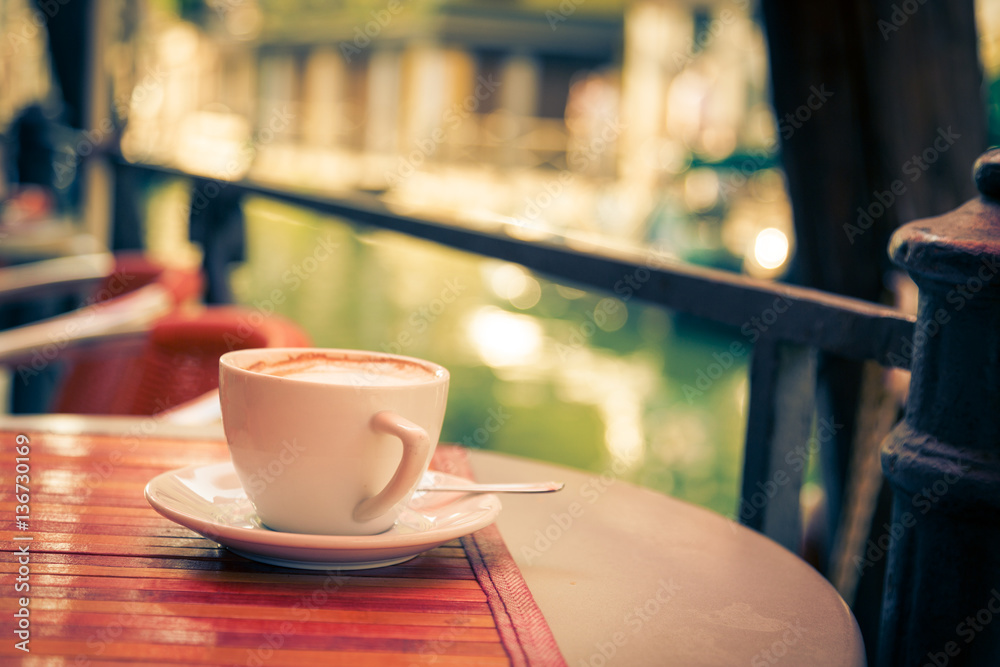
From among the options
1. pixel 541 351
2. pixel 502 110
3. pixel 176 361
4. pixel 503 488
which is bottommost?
pixel 541 351

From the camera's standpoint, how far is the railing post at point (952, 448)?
0.68 metres

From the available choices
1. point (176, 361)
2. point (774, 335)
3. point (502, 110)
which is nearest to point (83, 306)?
point (176, 361)

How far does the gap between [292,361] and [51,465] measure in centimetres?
25

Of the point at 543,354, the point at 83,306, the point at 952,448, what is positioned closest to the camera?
the point at 952,448

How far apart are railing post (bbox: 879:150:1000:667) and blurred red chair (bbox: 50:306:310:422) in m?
0.78

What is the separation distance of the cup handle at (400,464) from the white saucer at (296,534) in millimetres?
18

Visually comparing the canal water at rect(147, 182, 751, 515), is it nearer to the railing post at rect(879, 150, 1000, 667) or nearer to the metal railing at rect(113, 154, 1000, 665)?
the metal railing at rect(113, 154, 1000, 665)

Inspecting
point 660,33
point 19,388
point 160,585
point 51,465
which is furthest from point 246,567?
point 660,33

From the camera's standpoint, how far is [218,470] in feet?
2.24

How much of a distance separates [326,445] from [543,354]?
238 inches

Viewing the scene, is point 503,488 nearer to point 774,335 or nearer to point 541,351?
point 774,335

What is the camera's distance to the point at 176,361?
4.81 ft

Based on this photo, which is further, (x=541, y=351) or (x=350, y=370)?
(x=541, y=351)

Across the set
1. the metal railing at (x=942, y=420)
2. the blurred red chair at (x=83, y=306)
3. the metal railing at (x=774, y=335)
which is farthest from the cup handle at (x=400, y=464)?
the blurred red chair at (x=83, y=306)
